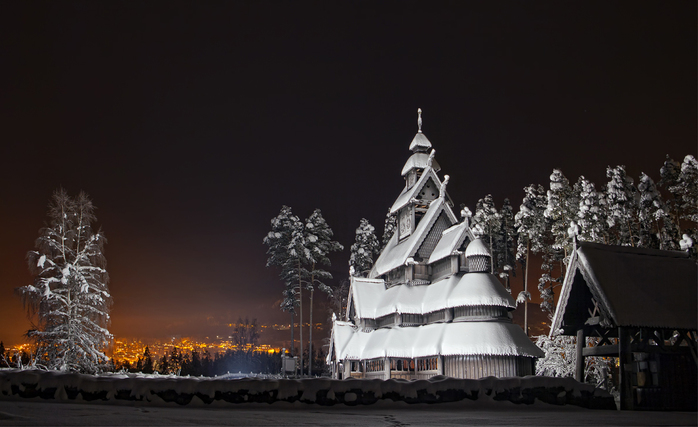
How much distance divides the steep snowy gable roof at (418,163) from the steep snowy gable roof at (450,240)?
7494mm

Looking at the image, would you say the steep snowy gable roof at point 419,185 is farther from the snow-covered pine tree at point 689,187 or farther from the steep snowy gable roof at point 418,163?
the snow-covered pine tree at point 689,187

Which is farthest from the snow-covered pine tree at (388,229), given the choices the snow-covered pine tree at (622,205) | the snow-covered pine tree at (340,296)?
the snow-covered pine tree at (622,205)

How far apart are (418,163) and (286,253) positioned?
2196 cm

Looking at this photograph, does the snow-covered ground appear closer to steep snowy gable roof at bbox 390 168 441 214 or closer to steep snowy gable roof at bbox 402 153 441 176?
steep snowy gable roof at bbox 390 168 441 214

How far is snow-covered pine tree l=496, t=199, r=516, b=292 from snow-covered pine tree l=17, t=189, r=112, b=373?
41.5m

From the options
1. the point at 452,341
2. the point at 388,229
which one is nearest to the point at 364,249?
the point at 388,229

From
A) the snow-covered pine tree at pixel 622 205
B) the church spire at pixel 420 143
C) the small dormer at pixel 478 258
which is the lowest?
the small dormer at pixel 478 258

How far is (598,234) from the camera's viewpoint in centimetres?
4112

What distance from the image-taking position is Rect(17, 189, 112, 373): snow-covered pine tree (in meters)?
31.6

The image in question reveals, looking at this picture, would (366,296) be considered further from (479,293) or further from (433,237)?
(479,293)

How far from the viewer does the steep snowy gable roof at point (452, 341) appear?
1307 inches

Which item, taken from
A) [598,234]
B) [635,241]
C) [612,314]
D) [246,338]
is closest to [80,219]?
[612,314]

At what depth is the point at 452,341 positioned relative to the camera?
3431 centimetres

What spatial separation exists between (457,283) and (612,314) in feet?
64.7
